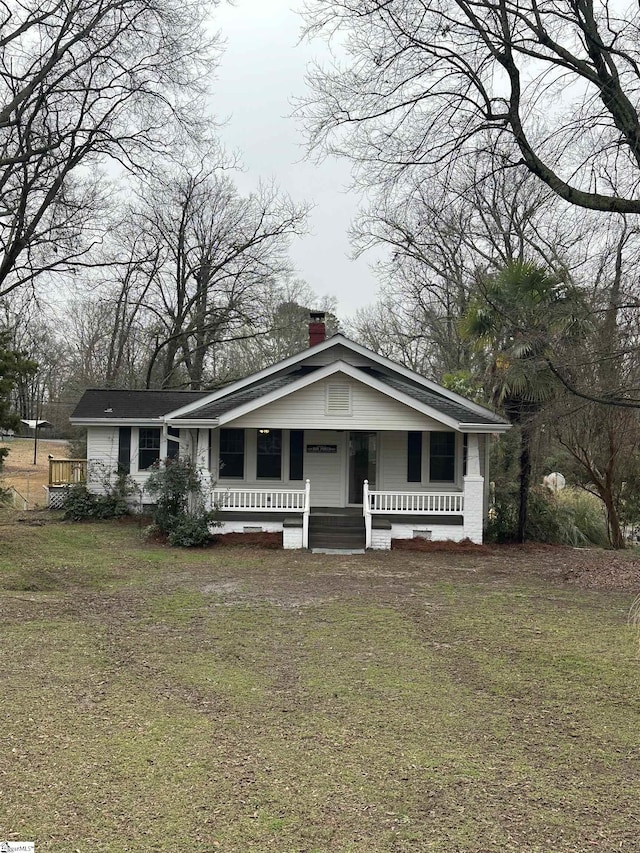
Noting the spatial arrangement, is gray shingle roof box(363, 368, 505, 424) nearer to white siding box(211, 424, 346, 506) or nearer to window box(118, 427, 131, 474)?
white siding box(211, 424, 346, 506)

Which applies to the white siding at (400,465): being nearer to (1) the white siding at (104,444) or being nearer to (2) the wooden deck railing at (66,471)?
(1) the white siding at (104,444)

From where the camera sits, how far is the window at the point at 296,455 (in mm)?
18359

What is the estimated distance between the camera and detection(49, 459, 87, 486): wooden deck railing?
74.9ft

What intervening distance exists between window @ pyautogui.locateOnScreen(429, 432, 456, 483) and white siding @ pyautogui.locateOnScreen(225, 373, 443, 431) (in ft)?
6.31

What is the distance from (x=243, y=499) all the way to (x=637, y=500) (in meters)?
13.2

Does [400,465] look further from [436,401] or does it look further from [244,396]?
[244,396]

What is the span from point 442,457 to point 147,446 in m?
9.39

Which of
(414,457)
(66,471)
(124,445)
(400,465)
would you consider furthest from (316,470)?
(66,471)

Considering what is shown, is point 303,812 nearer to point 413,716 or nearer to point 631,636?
point 413,716

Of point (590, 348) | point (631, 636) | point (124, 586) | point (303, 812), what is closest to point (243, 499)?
point (124, 586)

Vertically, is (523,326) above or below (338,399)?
above

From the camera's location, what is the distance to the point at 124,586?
1116 cm

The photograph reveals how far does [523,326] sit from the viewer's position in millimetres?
13109

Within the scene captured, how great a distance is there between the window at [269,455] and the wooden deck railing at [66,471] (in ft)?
23.4
